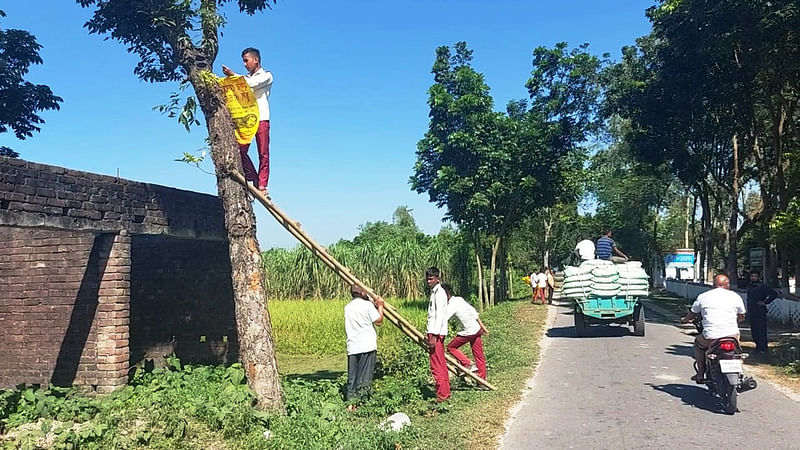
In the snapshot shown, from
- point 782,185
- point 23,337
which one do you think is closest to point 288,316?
point 23,337

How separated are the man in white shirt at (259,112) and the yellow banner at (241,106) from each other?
64 millimetres

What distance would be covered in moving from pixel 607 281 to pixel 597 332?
247cm

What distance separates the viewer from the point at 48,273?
9.30 m

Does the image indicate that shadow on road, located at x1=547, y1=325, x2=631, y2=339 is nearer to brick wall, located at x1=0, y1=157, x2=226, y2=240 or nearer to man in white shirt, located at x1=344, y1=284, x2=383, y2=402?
man in white shirt, located at x1=344, y1=284, x2=383, y2=402

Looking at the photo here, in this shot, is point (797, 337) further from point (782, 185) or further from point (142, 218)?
point (142, 218)

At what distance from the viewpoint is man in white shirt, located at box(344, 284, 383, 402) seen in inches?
346

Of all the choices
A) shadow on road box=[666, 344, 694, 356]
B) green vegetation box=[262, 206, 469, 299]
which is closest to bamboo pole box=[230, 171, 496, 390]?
shadow on road box=[666, 344, 694, 356]

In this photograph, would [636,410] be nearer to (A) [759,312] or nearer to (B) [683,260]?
(A) [759,312]

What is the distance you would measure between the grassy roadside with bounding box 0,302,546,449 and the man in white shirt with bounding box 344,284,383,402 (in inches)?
10.7

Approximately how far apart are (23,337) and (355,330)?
4.83 m

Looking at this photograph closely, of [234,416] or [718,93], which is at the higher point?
[718,93]

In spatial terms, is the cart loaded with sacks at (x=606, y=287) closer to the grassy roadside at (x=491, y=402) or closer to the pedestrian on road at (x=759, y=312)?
the grassy roadside at (x=491, y=402)

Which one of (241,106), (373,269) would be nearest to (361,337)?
(241,106)

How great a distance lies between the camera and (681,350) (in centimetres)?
1325
